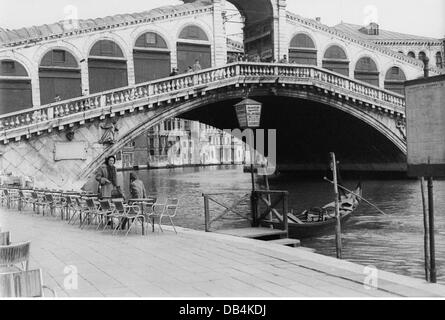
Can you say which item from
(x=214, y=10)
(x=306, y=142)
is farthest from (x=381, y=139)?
(x=214, y=10)

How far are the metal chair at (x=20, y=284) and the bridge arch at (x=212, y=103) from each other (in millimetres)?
18803

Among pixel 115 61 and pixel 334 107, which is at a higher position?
pixel 115 61

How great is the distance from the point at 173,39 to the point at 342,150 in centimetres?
1413

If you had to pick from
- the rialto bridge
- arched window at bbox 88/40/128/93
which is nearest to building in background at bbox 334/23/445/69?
the rialto bridge

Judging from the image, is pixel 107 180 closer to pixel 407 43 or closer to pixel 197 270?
pixel 197 270

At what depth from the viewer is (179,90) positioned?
954 inches

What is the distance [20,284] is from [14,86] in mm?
21046

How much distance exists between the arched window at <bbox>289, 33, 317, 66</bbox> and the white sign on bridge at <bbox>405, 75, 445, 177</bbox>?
85.4 feet

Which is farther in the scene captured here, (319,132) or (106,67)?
(319,132)

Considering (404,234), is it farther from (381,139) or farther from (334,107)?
(381,139)

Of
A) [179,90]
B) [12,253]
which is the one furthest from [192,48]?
[12,253]

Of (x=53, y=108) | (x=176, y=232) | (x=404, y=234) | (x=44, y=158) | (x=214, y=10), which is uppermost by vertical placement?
(x=214, y=10)

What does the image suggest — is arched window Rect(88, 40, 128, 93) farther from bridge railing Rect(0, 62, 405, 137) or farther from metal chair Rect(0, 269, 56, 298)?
metal chair Rect(0, 269, 56, 298)

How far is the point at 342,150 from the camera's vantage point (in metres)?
36.1
